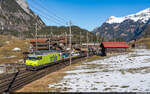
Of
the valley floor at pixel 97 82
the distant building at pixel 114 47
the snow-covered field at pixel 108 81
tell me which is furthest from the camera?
the distant building at pixel 114 47

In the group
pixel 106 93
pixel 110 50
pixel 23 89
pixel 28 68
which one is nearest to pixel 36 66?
pixel 28 68

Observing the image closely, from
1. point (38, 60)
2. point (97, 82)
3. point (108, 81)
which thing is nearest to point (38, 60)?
point (38, 60)

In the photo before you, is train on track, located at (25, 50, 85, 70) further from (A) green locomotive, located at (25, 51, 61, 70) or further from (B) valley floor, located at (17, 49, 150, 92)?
(B) valley floor, located at (17, 49, 150, 92)

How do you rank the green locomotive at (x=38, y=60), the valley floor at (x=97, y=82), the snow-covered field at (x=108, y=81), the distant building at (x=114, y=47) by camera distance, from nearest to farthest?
the snow-covered field at (x=108, y=81), the valley floor at (x=97, y=82), the green locomotive at (x=38, y=60), the distant building at (x=114, y=47)

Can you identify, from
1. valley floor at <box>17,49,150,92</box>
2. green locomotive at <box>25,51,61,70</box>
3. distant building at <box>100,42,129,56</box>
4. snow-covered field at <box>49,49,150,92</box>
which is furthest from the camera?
distant building at <box>100,42,129,56</box>

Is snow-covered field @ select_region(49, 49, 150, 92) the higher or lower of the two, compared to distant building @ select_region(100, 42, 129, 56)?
lower

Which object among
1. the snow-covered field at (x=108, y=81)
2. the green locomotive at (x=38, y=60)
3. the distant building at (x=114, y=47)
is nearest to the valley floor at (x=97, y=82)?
the snow-covered field at (x=108, y=81)

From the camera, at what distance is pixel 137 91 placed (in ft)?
64.2

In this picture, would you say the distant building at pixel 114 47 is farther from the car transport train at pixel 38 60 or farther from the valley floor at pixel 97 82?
the valley floor at pixel 97 82

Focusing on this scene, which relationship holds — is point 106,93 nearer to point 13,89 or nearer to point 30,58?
point 13,89

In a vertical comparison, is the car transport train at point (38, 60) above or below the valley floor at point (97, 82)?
above

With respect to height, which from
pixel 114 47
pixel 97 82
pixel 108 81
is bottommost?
pixel 97 82

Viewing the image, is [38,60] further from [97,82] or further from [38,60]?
[97,82]

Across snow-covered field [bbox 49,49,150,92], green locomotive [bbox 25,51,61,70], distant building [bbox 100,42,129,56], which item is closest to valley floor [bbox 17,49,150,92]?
snow-covered field [bbox 49,49,150,92]
